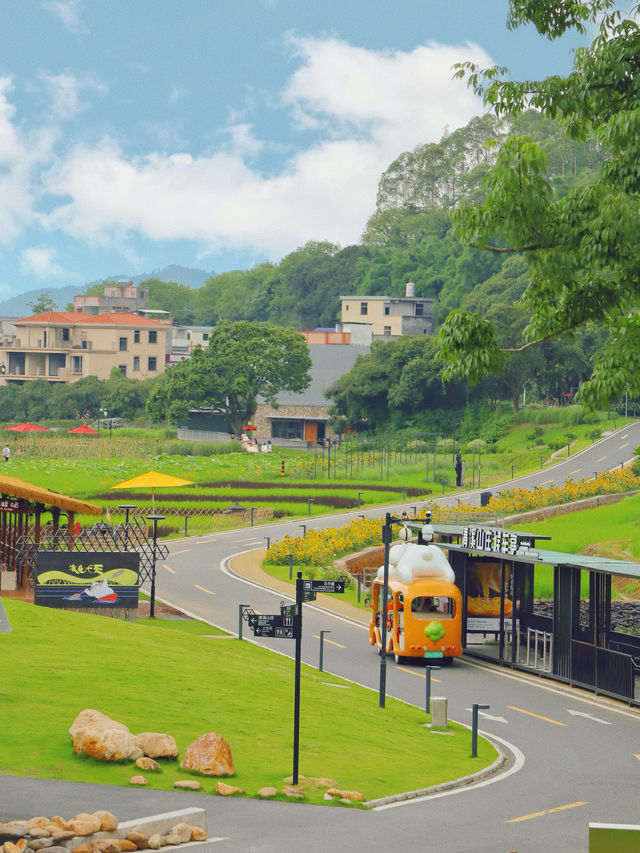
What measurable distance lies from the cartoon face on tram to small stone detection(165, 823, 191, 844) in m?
14.4

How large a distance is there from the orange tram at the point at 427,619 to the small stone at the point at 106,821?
14.8m

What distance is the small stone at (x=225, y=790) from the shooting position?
14250 mm

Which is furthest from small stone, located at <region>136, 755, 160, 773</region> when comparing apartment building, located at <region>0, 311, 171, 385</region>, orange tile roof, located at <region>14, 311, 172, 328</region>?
orange tile roof, located at <region>14, 311, 172, 328</region>

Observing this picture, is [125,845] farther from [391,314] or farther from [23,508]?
[391,314]

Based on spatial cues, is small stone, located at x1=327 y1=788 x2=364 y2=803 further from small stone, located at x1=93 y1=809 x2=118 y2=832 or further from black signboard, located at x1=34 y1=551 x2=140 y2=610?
black signboard, located at x1=34 y1=551 x2=140 y2=610

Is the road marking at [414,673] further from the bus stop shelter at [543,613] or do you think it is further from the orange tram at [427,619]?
the bus stop shelter at [543,613]

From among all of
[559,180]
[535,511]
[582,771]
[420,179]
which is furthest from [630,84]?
[420,179]

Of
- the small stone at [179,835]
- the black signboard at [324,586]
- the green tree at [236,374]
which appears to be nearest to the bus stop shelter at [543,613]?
the black signboard at [324,586]

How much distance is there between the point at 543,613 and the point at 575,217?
15.6 meters

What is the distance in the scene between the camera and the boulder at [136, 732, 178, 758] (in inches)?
596

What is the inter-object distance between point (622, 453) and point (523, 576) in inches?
1889

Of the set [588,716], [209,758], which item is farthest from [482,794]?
[588,716]

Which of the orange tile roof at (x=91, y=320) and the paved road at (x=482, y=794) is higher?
the orange tile roof at (x=91, y=320)

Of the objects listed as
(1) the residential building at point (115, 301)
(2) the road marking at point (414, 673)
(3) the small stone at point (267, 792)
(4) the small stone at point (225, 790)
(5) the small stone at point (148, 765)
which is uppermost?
(1) the residential building at point (115, 301)
